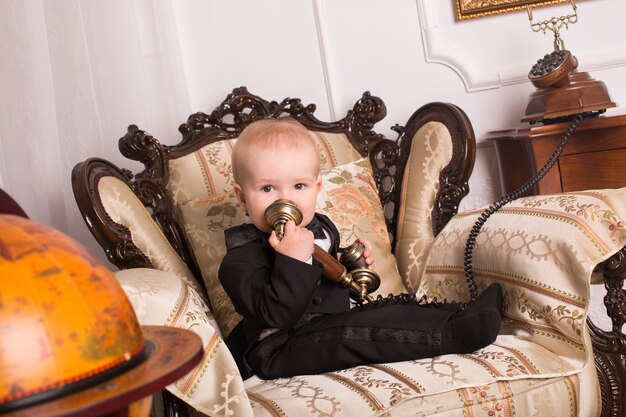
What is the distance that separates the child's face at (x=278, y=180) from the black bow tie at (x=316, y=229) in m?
0.13

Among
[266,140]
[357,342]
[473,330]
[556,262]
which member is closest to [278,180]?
[266,140]

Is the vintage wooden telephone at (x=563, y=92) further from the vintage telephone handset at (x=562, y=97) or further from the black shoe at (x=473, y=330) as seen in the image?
the black shoe at (x=473, y=330)

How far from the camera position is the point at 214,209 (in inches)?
98.2

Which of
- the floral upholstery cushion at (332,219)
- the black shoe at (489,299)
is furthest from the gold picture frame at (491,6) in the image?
the black shoe at (489,299)

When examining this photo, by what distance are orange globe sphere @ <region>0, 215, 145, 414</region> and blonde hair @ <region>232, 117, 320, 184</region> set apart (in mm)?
1221

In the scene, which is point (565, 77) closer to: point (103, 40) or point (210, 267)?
point (210, 267)

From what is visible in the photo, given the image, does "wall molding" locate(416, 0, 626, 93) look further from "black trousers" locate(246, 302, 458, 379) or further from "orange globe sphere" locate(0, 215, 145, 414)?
"orange globe sphere" locate(0, 215, 145, 414)

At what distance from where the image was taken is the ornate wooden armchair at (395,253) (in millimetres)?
1662

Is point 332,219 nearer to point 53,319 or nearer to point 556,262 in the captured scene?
point 556,262

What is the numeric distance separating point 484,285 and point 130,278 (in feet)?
3.12

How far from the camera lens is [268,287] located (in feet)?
6.19

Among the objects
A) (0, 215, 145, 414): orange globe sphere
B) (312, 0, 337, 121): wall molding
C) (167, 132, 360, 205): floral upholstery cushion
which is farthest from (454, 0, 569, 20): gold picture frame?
(0, 215, 145, 414): orange globe sphere

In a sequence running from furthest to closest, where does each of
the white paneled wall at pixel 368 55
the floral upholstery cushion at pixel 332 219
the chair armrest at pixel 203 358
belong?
1. the white paneled wall at pixel 368 55
2. the floral upholstery cushion at pixel 332 219
3. the chair armrest at pixel 203 358

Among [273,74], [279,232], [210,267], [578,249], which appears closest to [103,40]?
[273,74]
